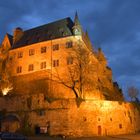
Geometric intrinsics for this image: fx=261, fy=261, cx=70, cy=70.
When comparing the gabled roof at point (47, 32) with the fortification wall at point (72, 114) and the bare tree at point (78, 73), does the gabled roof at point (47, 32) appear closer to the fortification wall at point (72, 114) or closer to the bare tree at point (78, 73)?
the bare tree at point (78, 73)

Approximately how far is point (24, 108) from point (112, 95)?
22991mm

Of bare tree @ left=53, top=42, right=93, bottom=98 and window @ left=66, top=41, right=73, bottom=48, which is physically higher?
window @ left=66, top=41, right=73, bottom=48

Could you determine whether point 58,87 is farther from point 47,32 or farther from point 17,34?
point 17,34

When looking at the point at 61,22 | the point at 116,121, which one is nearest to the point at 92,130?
the point at 116,121

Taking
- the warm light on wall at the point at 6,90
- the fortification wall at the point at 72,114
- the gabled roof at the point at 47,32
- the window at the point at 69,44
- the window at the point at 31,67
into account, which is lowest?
the fortification wall at the point at 72,114

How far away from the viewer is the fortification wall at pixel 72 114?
39.1 meters

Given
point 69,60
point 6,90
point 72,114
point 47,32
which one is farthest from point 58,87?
point 47,32

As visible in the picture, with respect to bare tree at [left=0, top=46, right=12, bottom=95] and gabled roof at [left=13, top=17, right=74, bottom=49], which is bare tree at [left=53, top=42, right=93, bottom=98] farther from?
bare tree at [left=0, top=46, right=12, bottom=95]

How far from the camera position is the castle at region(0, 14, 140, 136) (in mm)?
40075

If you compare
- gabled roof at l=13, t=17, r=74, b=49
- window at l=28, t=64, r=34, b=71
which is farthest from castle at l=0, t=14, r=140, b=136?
window at l=28, t=64, r=34, b=71

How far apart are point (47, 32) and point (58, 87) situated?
1436cm

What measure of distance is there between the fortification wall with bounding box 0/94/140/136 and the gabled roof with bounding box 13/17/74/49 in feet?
56.0

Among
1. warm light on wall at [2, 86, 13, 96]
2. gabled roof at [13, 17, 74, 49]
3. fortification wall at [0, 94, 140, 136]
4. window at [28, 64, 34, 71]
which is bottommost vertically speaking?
fortification wall at [0, 94, 140, 136]

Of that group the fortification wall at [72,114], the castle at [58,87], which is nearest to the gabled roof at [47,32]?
the castle at [58,87]
